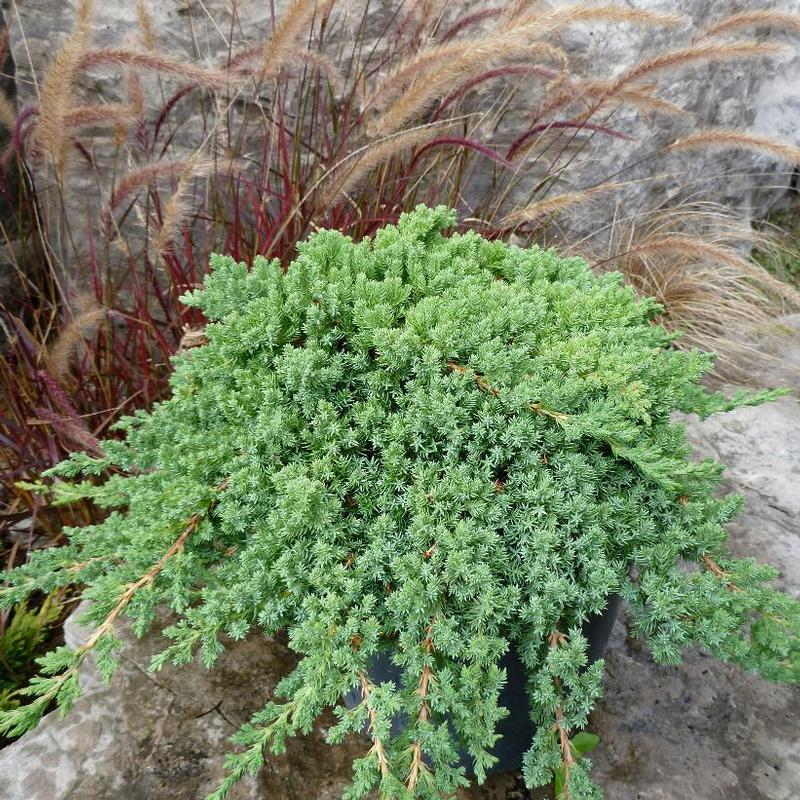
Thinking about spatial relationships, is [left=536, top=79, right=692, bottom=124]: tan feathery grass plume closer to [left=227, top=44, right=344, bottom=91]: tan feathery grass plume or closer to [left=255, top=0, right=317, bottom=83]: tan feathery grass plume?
[left=227, top=44, right=344, bottom=91]: tan feathery grass plume

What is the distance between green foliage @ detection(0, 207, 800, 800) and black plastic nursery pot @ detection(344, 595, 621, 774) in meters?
0.09

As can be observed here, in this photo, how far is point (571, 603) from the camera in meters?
1.23

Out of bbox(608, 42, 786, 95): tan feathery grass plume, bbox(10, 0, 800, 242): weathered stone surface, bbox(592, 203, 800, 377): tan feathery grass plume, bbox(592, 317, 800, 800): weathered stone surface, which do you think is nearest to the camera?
bbox(592, 317, 800, 800): weathered stone surface

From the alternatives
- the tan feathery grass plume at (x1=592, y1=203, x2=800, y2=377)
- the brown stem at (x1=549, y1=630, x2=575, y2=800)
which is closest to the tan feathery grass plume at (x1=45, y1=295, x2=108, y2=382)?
the brown stem at (x1=549, y1=630, x2=575, y2=800)

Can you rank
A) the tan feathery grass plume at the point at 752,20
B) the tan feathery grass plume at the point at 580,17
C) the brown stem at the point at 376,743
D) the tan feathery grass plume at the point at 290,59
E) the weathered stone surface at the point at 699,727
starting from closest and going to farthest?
the brown stem at the point at 376,743 < the weathered stone surface at the point at 699,727 < the tan feathery grass plume at the point at 580,17 < the tan feathery grass plume at the point at 290,59 < the tan feathery grass plume at the point at 752,20

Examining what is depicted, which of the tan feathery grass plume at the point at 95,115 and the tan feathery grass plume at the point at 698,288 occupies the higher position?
the tan feathery grass plume at the point at 95,115

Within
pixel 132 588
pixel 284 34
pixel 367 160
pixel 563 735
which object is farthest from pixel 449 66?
pixel 563 735

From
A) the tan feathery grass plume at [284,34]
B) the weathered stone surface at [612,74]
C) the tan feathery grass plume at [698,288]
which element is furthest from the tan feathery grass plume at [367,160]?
the tan feathery grass plume at [698,288]

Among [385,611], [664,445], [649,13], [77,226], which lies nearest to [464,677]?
[385,611]

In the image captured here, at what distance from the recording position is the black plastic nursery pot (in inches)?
52.8

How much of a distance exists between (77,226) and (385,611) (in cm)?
251

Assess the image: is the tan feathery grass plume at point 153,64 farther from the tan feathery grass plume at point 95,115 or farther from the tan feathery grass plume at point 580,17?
the tan feathery grass plume at point 580,17

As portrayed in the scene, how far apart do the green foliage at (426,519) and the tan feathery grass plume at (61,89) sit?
0.73 metres

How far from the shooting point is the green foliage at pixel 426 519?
45.1 inches
